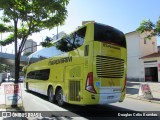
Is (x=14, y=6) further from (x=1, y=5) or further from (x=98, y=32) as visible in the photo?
(x=98, y=32)

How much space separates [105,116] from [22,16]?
6.08 m

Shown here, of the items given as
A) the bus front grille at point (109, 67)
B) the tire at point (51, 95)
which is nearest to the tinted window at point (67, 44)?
the bus front grille at point (109, 67)

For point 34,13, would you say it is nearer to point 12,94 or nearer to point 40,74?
point 12,94

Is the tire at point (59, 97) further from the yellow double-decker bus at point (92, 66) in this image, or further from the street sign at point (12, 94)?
the street sign at point (12, 94)

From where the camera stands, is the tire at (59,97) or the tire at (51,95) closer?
the tire at (59,97)

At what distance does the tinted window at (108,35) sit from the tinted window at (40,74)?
19.5 feet

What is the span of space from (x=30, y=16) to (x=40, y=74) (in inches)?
266

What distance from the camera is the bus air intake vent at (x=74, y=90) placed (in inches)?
417

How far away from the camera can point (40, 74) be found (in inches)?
683

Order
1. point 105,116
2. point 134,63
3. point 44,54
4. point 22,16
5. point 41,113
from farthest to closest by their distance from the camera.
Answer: point 134,63 < point 44,54 < point 22,16 < point 41,113 < point 105,116

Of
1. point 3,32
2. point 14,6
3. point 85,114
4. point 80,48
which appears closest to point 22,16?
point 14,6

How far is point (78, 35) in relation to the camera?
36.8ft

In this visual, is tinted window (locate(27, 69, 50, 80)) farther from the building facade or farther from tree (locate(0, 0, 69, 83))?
the building facade

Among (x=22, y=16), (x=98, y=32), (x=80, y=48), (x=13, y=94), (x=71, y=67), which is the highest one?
(x=22, y=16)
